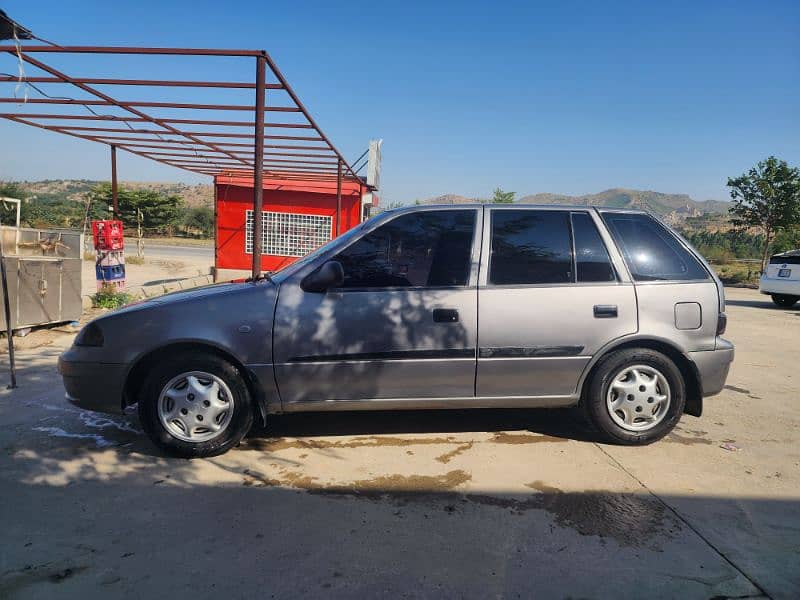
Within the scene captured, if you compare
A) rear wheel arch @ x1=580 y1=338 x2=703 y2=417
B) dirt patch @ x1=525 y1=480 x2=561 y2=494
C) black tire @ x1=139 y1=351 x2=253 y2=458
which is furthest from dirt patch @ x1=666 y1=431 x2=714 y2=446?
black tire @ x1=139 y1=351 x2=253 y2=458

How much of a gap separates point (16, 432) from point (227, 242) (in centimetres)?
1130

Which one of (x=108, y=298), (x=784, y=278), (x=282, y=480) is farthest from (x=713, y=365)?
(x=784, y=278)

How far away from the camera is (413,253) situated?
145 inches

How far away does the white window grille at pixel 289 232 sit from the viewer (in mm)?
14664

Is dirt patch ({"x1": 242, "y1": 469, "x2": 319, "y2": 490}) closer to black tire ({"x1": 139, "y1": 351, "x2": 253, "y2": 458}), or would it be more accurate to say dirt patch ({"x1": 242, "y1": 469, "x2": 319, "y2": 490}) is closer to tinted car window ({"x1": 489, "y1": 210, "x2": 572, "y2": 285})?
black tire ({"x1": 139, "y1": 351, "x2": 253, "y2": 458})

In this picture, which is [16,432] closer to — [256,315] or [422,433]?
[256,315]

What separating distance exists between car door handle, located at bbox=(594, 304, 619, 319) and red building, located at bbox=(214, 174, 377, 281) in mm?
11381

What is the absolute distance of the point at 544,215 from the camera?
12.7 feet

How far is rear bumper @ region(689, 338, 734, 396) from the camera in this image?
12.2ft

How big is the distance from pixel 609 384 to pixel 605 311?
0.55 meters

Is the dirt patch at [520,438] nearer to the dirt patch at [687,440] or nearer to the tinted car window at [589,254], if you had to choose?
the dirt patch at [687,440]

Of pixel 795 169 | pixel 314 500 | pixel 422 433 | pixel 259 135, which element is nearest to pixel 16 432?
pixel 314 500

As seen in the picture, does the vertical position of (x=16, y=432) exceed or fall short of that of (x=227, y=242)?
it falls short

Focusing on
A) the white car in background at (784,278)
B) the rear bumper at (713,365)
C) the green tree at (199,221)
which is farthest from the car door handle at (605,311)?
the green tree at (199,221)
